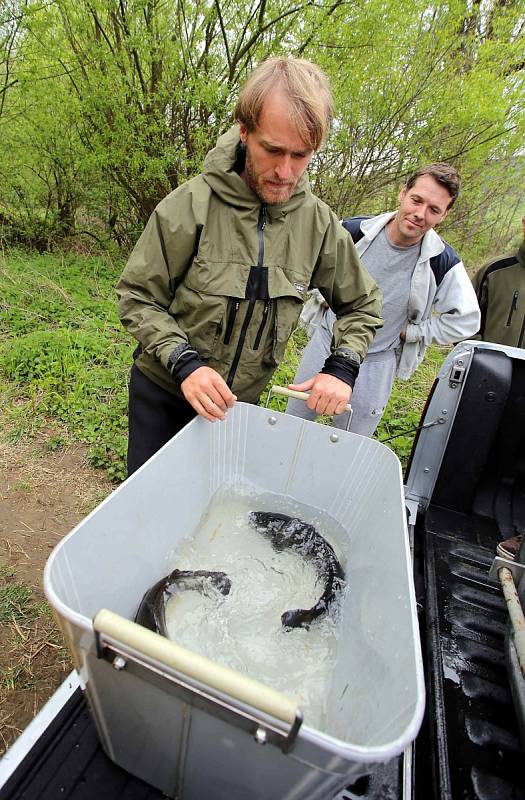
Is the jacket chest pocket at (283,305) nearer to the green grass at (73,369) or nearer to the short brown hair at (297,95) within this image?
the short brown hair at (297,95)

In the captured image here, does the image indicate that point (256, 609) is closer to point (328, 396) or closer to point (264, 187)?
point (328, 396)

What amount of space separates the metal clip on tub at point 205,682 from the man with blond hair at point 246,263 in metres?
0.62

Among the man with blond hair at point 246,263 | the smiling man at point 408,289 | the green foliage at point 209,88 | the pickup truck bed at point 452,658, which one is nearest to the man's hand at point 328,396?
the man with blond hair at point 246,263

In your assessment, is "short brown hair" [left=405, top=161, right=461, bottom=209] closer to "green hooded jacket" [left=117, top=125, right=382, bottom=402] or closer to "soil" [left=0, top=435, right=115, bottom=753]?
"green hooded jacket" [left=117, top=125, right=382, bottom=402]

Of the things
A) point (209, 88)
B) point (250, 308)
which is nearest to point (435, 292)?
point (250, 308)

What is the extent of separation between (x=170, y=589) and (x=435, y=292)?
69.0 inches

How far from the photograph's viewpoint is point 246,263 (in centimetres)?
123

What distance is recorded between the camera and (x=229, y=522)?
1365 millimetres

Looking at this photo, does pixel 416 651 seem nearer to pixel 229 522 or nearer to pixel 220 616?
pixel 220 616

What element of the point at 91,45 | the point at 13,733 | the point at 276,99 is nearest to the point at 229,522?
the point at 13,733

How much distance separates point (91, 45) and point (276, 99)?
4.13 metres

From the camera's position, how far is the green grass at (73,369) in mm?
2740

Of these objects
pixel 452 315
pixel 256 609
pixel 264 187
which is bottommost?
pixel 256 609

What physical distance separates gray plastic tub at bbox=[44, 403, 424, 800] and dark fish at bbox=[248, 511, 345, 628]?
0.05 meters
